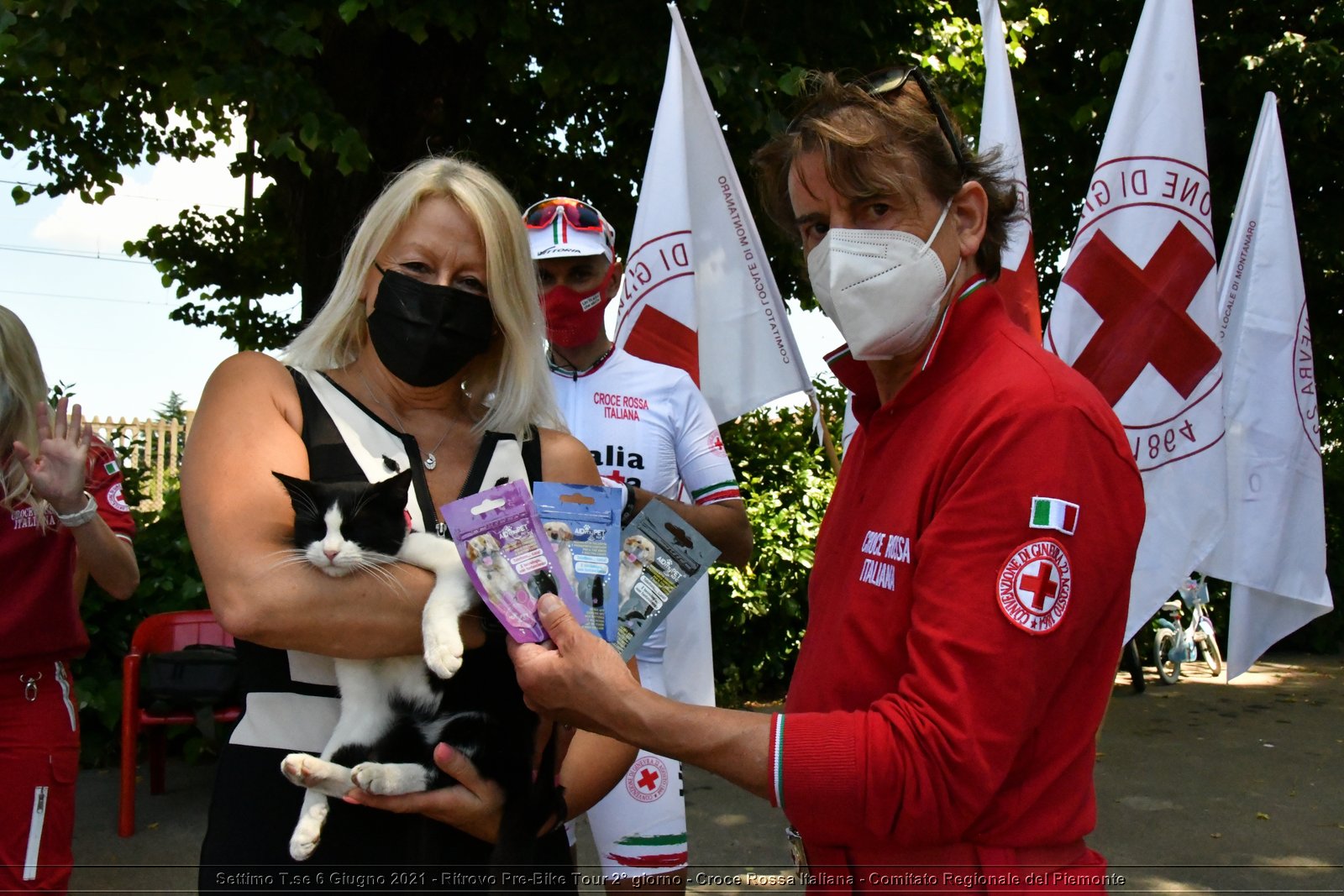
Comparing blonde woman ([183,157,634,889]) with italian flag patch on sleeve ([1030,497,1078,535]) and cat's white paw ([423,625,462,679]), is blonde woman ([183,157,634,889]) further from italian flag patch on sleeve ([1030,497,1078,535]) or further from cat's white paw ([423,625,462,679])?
italian flag patch on sleeve ([1030,497,1078,535])

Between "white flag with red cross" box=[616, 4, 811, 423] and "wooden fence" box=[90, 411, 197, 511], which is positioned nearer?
"white flag with red cross" box=[616, 4, 811, 423]

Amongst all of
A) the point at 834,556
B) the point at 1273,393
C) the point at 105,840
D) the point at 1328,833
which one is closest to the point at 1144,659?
the point at 1328,833

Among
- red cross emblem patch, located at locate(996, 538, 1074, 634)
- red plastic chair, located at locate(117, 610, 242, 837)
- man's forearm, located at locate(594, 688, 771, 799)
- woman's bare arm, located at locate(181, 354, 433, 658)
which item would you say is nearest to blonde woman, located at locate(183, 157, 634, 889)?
woman's bare arm, located at locate(181, 354, 433, 658)

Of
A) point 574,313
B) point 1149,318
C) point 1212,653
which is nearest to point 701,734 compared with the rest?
point 574,313

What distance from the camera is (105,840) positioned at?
5738mm

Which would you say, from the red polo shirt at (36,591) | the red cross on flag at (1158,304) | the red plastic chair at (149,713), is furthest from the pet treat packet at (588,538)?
the red plastic chair at (149,713)

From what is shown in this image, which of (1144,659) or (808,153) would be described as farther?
(1144,659)

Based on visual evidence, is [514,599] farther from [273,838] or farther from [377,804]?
[273,838]

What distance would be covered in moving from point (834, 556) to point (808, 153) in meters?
0.68

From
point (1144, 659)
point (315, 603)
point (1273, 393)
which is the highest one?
point (1273, 393)

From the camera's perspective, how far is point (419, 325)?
6.70 feet

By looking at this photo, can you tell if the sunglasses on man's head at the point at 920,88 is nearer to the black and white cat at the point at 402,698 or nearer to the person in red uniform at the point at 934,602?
the person in red uniform at the point at 934,602

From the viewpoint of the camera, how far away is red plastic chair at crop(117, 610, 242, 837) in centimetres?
580

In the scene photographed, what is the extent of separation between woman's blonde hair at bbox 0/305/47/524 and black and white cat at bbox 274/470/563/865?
1.77 metres
